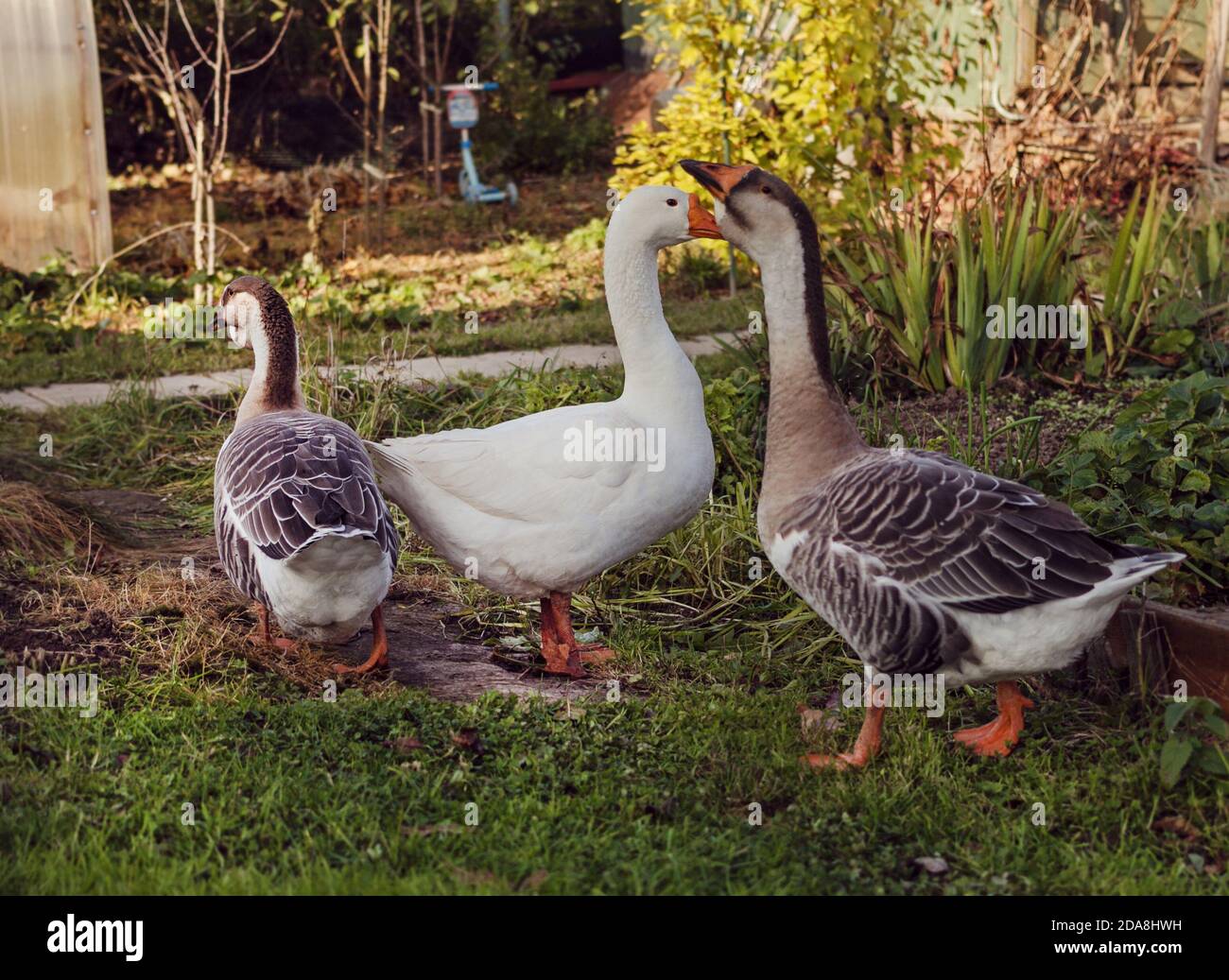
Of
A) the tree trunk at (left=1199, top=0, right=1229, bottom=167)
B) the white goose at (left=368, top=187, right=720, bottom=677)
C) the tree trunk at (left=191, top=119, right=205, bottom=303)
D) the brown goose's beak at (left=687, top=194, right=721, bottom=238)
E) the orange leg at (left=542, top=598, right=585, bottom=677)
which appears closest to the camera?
the white goose at (left=368, top=187, right=720, bottom=677)

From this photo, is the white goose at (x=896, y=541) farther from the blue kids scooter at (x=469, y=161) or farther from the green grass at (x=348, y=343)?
the blue kids scooter at (x=469, y=161)

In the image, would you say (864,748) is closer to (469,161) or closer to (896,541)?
(896,541)

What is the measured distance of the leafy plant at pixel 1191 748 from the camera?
12.0 feet

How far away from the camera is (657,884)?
332 cm

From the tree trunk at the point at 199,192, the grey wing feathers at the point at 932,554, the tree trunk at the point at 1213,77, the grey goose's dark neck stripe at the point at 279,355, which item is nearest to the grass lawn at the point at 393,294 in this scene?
the tree trunk at the point at 199,192

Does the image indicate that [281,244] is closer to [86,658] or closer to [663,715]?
[86,658]

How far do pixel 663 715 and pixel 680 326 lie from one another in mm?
5002

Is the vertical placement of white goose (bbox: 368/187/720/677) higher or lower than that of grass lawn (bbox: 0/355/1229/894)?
higher


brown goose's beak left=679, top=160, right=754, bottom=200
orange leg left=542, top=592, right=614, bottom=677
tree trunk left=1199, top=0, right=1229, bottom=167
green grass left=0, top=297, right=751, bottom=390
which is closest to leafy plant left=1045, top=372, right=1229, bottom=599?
brown goose's beak left=679, top=160, right=754, bottom=200

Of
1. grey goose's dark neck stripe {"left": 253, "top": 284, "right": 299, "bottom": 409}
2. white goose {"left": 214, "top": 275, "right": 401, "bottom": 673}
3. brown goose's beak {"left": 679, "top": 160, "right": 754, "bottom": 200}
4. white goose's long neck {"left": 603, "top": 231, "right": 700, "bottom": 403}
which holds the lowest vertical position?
white goose {"left": 214, "top": 275, "right": 401, "bottom": 673}

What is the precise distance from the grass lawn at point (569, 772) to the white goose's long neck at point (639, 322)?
40.7 inches

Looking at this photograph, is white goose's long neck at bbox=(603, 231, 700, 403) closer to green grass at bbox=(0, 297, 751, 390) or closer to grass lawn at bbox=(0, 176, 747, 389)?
grass lawn at bbox=(0, 176, 747, 389)

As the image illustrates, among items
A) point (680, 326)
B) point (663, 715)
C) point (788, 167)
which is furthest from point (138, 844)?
point (788, 167)

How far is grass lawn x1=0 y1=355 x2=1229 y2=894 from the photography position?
11.1ft
